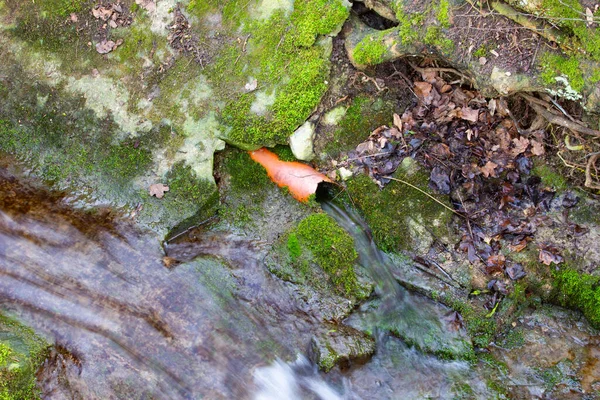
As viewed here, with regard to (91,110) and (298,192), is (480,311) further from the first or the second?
(91,110)

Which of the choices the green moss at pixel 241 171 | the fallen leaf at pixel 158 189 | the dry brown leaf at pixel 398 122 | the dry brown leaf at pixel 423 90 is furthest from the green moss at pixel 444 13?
the fallen leaf at pixel 158 189

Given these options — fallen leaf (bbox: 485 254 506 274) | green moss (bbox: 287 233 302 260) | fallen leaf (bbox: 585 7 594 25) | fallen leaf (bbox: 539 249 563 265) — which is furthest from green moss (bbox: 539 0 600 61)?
green moss (bbox: 287 233 302 260)

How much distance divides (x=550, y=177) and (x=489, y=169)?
0.68 m

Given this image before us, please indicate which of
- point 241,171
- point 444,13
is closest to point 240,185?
point 241,171

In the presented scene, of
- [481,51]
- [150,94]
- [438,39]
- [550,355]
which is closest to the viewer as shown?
[481,51]

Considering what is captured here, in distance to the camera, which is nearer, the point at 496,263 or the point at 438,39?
the point at 438,39

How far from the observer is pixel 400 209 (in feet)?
18.1

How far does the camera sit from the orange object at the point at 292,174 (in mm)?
5551

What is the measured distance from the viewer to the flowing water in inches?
193

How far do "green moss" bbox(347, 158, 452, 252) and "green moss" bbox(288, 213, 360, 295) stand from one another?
0.44m

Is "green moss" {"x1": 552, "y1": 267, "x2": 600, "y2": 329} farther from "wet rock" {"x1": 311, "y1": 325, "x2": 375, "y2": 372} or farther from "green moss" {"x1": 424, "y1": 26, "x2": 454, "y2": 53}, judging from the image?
"green moss" {"x1": 424, "y1": 26, "x2": 454, "y2": 53}

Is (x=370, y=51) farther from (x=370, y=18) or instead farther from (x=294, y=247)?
(x=294, y=247)

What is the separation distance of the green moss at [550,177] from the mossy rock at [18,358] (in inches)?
222

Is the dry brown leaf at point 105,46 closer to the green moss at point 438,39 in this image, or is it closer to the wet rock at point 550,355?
the green moss at point 438,39
